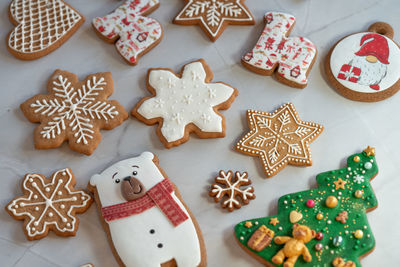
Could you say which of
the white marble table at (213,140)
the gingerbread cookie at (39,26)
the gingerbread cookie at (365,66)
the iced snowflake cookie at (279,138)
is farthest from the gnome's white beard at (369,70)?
the gingerbread cookie at (39,26)

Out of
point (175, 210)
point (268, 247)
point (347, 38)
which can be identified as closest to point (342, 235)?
point (268, 247)

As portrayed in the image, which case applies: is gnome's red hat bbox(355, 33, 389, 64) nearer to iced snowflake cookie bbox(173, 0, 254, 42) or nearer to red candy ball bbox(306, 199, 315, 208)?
iced snowflake cookie bbox(173, 0, 254, 42)

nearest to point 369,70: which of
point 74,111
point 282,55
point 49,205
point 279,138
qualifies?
point 282,55

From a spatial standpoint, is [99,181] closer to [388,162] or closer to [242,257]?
[242,257]

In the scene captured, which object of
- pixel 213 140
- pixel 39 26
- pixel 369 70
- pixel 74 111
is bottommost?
pixel 213 140

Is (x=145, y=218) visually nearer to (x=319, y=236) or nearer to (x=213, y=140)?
(x=213, y=140)

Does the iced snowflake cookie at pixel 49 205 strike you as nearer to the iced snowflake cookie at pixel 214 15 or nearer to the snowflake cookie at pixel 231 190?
the snowflake cookie at pixel 231 190

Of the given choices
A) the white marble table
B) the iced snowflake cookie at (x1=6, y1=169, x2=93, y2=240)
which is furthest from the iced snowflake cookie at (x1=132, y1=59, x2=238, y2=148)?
the iced snowflake cookie at (x1=6, y1=169, x2=93, y2=240)
